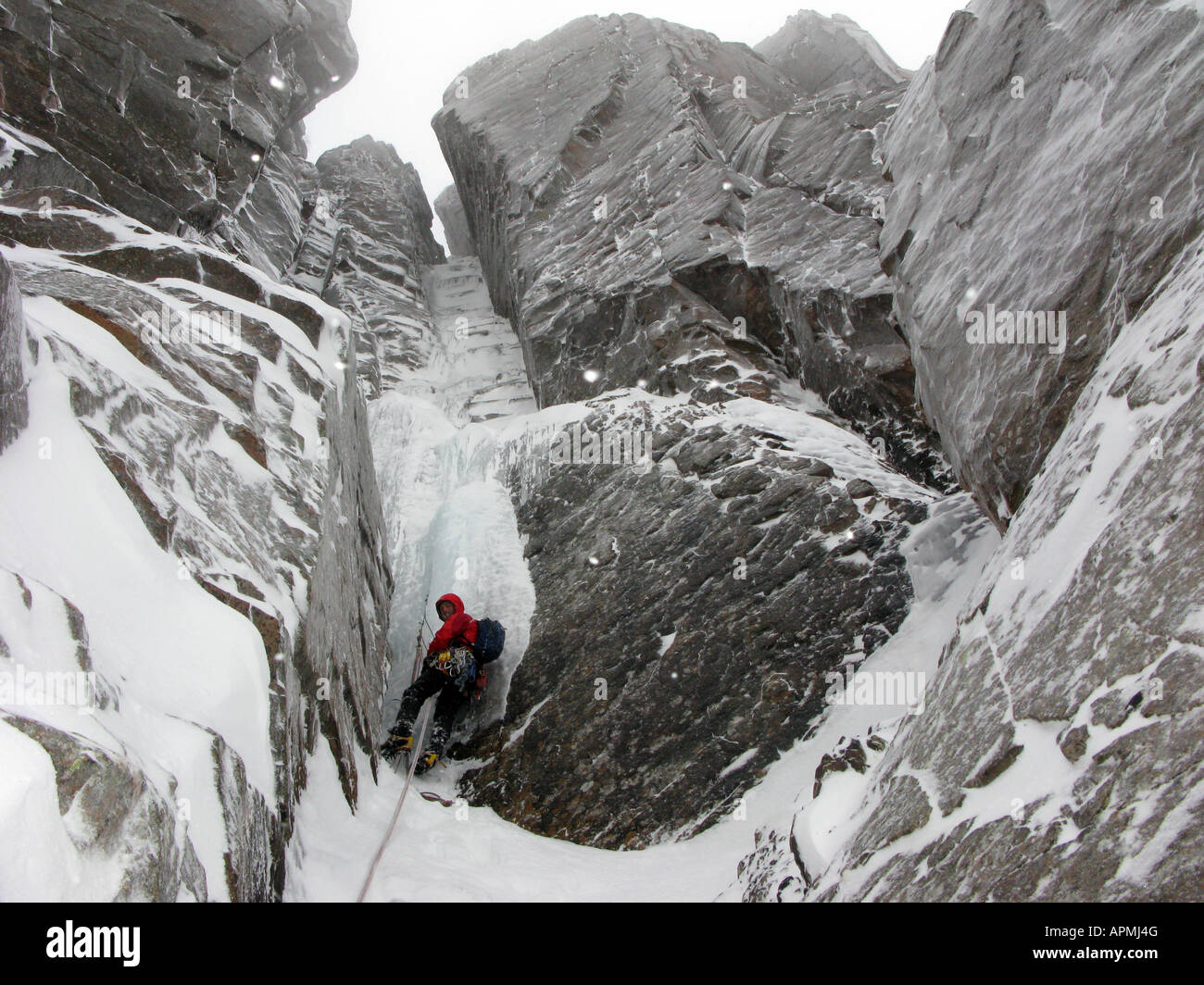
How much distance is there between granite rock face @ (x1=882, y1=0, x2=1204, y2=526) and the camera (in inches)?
204

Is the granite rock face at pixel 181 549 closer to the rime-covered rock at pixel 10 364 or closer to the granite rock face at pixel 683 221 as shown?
the rime-covered rock at pixel 10 364

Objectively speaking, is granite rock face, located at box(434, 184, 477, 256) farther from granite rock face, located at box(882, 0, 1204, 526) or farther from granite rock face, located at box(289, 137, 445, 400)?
granite rock face, located at box(882, 0, 1204, 526)

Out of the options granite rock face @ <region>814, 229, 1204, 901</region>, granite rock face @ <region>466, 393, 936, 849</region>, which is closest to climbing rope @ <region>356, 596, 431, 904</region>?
granite rock face @ <region>466, 393, 936, 849</region>

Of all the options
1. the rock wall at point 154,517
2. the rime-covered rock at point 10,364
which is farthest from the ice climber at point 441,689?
the rime-covered rock at point 10,364

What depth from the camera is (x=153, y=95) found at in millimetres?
11789

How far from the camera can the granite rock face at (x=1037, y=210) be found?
519 centimetres

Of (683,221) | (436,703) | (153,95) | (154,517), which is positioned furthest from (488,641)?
(153,95)

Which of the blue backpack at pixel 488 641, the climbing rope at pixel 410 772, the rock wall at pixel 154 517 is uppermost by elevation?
the rock wall at pixel 154 517

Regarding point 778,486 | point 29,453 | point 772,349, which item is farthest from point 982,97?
point 29,453

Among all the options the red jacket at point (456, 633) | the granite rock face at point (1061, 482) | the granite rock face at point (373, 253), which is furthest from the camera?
the granite rock face at point (373, 253)

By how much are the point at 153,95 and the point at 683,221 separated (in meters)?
7.92

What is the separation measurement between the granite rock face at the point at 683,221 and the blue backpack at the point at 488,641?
4723 millimetres

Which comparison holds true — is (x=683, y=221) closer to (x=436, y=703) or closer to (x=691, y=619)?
(x=691, y=619)

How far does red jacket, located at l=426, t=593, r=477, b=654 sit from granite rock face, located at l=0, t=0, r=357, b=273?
7.25 meters
